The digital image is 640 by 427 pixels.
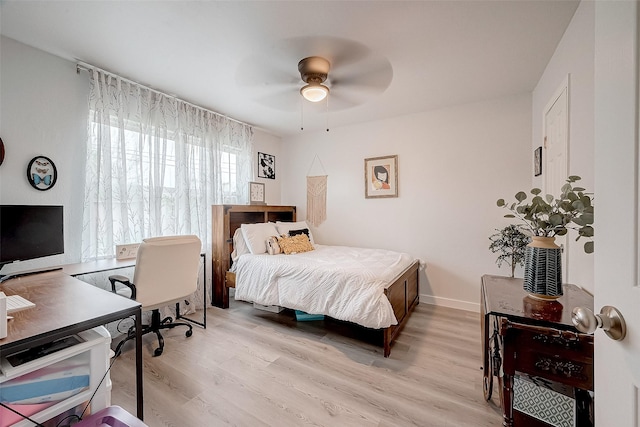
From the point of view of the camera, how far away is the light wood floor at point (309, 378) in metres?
1.60

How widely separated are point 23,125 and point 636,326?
3528 millimetres

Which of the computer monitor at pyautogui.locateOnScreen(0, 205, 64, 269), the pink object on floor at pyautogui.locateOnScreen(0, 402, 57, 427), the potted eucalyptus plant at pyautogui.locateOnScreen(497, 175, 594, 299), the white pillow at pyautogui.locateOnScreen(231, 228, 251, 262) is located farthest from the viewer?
the white pillow at pyautogui.locateOnScreen(231, 228, 251, 262)

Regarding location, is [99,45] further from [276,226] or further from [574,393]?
[574,393]

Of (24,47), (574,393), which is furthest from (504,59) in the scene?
(24,47)

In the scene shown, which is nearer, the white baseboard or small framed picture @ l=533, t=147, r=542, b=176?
small framed picture @ l=533, t=147, r=542, b=176

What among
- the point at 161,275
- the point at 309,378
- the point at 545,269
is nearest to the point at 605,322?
the point at 545,269

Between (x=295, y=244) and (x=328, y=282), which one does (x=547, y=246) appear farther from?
(x=295, y=244)

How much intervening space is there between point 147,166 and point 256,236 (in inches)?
56.6

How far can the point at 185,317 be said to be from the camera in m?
3.05

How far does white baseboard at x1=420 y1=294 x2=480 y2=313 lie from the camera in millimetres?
3218

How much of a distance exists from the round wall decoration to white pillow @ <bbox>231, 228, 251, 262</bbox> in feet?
5.83

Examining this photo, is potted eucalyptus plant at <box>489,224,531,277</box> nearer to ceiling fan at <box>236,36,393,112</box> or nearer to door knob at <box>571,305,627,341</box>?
ceiling fan at <box>236,36,393,112</box>

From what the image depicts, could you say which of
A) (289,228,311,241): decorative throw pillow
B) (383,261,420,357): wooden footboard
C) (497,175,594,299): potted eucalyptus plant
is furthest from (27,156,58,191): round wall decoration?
(497,175,594,299): potted eucalyptus plant

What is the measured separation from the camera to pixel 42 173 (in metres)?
2.17
